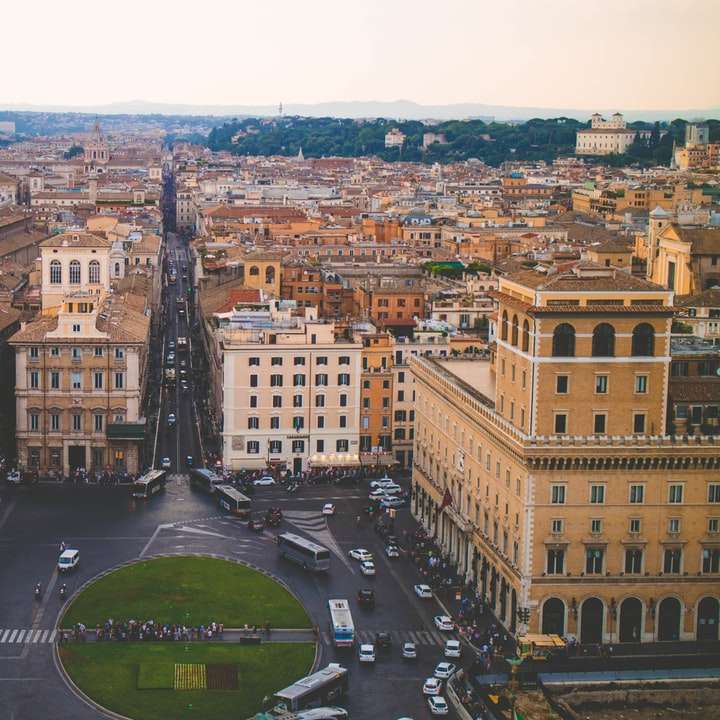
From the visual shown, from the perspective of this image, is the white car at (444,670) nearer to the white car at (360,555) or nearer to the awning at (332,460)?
the white car at (360,555)

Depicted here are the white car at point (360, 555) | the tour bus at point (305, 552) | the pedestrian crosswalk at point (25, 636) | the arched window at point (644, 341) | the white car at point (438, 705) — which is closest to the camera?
the white car at point (438, 705)

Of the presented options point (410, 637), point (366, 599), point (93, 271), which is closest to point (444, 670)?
point (410, 637)

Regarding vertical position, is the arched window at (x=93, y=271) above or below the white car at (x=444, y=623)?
above

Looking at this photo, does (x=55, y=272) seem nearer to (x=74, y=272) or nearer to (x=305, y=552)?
(x=74, y=272)

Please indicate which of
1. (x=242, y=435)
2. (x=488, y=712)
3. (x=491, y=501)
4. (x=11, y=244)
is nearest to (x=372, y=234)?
(x=11, y=244)

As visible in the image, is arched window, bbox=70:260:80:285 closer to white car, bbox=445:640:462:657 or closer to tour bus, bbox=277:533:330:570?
tour bus, bbox=277:533:330:570

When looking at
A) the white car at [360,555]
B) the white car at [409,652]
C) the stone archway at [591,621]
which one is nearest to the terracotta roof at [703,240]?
the white car at [360,555]

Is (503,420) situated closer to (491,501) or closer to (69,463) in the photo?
(491,501)
